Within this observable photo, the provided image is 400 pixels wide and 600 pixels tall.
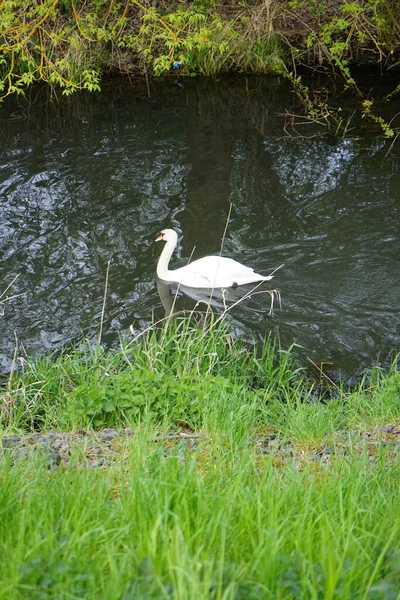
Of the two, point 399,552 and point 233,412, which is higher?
point 399,552

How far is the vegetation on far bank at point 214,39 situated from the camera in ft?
39.9

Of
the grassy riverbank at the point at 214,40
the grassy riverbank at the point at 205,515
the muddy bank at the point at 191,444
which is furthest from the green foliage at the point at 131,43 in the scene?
the grassy riverbank at the point at 205,515

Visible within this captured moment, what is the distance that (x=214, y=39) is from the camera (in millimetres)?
13117

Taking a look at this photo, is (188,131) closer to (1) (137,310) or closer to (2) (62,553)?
(1) (137,310)

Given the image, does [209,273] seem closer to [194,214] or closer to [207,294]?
[207,294]

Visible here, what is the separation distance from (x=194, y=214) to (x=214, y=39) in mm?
5227

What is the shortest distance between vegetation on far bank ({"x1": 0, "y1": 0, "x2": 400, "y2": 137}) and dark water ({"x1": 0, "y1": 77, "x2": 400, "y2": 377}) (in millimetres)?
683

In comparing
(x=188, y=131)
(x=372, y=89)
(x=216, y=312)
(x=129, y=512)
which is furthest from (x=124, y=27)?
(x=129, y=512)

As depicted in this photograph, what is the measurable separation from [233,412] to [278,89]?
965cm

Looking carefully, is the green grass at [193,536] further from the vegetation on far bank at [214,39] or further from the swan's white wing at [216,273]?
the vegetation on far bank at [214,39]

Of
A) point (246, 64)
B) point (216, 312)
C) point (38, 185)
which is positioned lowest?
point (216, 312)

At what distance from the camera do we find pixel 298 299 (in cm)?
729

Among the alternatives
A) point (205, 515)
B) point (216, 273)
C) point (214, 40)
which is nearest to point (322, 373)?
point (216, 273)

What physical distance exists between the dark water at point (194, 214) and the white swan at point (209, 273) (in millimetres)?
215
